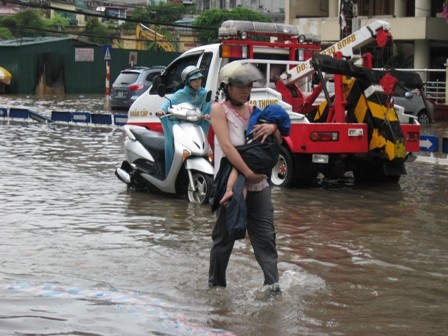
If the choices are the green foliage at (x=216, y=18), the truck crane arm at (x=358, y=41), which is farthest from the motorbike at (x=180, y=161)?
the green foliage at (x=216, y=18)

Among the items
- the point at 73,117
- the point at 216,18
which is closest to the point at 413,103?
the point at 73,117

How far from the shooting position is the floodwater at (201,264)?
239 inches

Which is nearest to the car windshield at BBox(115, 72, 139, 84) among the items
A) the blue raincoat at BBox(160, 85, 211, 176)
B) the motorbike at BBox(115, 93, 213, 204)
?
the motorbike at BBox(115, 93, 213, 204)

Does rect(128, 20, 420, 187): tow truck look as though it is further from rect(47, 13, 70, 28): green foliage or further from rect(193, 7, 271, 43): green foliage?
rect(47, 13, 70, 28): green foliage

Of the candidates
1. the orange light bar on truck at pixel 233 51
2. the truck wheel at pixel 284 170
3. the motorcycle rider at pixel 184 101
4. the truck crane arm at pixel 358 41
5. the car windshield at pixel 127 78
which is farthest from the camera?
the car windshield at pixel 127 78

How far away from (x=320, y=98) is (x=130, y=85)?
1784 centimetres

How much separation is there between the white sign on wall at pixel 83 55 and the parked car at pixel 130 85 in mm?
16490

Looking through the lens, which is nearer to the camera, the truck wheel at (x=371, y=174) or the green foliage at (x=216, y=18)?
the truck wheel at (x=371, y=174)

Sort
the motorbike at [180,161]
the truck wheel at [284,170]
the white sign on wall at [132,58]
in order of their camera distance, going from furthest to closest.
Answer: the white sign on wall at [132,58] → the truck wheel at [284,170] → the motorbike at [180,161]

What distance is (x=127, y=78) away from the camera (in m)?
32.4

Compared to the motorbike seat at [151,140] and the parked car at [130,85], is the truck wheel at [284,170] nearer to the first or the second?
the motorbike seat at [151,140]

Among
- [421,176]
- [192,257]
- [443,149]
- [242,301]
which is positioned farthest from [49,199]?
[443,149]

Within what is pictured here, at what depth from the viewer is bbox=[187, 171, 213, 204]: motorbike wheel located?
10759mm

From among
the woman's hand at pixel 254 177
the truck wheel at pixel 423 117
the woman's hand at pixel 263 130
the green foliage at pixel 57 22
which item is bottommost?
the truck wheel at pixel 423 117
